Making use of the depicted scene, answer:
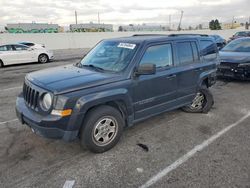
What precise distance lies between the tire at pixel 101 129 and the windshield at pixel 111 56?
0.77 metres

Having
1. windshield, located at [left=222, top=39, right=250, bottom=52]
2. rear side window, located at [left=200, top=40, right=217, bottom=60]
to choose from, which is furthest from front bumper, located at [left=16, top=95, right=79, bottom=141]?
windshield, located at [left=222, top=39, right=250, bottom=52]

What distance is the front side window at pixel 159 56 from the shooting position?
4316 mm

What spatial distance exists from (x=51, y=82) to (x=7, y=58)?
11979 millimetres

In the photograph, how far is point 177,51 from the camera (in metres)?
4.81

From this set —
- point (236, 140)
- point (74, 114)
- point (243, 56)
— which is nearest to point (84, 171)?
point (74, 114)

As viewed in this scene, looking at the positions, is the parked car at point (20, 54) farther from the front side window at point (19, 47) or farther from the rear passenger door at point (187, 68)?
the rear passenger door at point (187, 68)

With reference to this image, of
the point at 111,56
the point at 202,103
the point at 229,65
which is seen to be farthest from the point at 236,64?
the point at 111,56

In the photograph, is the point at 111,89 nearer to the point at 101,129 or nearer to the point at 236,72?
the point at 101,129

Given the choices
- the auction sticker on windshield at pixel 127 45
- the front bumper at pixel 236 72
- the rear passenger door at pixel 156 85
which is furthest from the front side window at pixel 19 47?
the rear passenger door at pixel 156 85

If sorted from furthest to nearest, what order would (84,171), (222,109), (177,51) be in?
1. (222,109)
2. (177,51)
3. (84,171)

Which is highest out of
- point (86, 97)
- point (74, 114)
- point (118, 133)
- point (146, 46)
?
point (146, 46)

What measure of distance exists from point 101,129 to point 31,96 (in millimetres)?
1202

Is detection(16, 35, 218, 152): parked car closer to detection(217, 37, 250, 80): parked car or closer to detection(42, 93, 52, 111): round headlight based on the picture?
detection(42, 93, 52, 111): round headlight

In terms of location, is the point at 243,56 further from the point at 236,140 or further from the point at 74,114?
the point at 74,114
